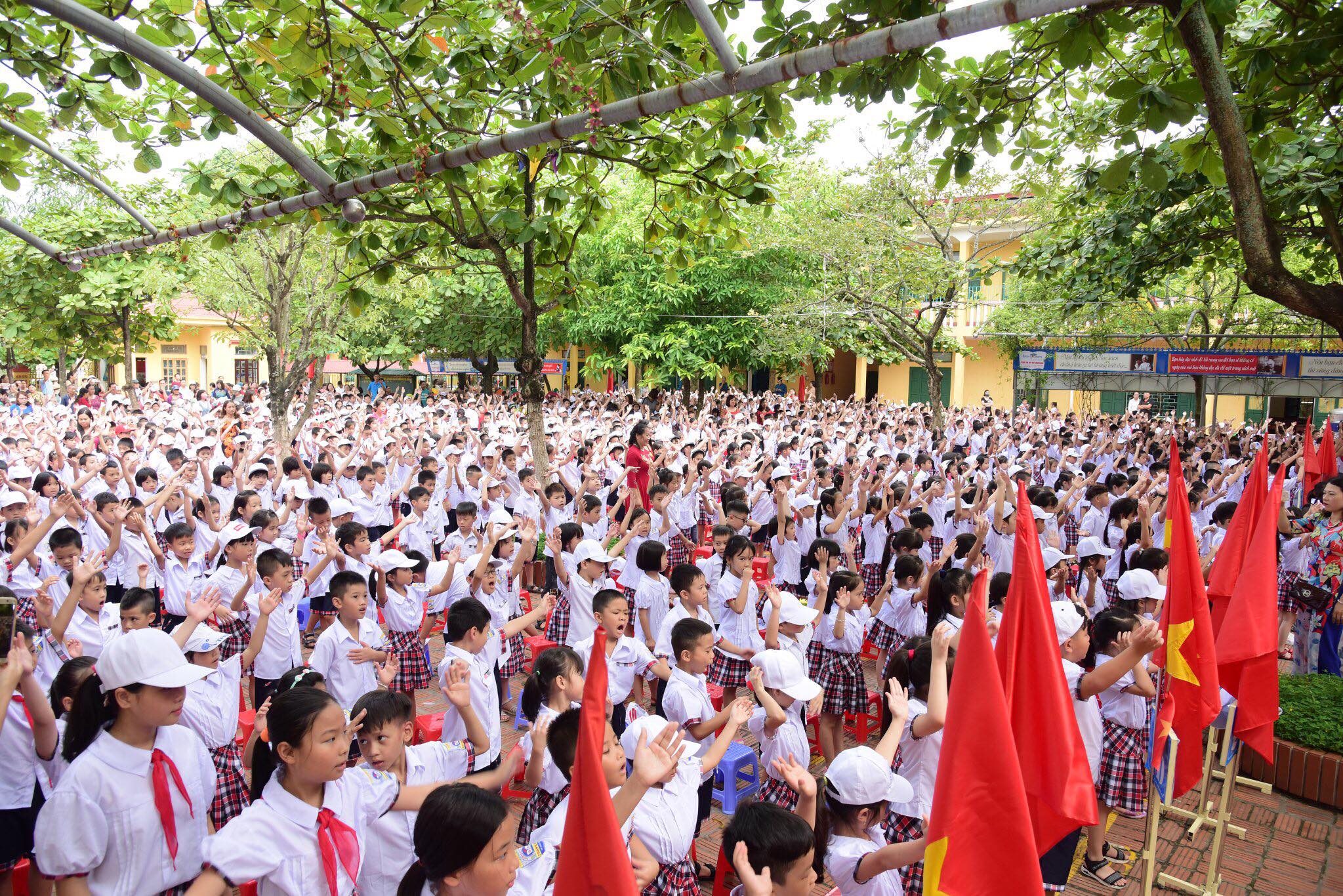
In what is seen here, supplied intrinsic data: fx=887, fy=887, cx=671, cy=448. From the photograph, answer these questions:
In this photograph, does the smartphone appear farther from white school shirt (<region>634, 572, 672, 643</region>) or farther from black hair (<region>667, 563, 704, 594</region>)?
white school shirt (<region>634, 572, 672, 643</region>)

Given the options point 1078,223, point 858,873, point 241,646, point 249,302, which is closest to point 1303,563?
point 1078,223

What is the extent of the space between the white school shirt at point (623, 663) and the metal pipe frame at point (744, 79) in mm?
2621

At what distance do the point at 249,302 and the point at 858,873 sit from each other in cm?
1343

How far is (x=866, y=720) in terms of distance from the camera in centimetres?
601

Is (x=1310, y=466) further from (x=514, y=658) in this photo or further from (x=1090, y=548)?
(x=514, y=658)

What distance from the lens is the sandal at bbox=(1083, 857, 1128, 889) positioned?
178 inches

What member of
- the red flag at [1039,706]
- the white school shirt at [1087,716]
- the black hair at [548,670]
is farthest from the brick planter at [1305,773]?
the black hair at [548,670]

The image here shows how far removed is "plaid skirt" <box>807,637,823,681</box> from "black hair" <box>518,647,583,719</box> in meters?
2.09

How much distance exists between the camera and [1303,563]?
7285 mm

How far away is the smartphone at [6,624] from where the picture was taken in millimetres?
2799

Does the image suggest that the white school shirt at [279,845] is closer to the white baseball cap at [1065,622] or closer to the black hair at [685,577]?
the black hair at [685,577]

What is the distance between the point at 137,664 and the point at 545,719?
5.02 feet

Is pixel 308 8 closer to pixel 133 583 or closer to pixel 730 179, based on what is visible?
pixel 730 179

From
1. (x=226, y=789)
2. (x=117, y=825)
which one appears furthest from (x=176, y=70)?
(x=226, y=789)
